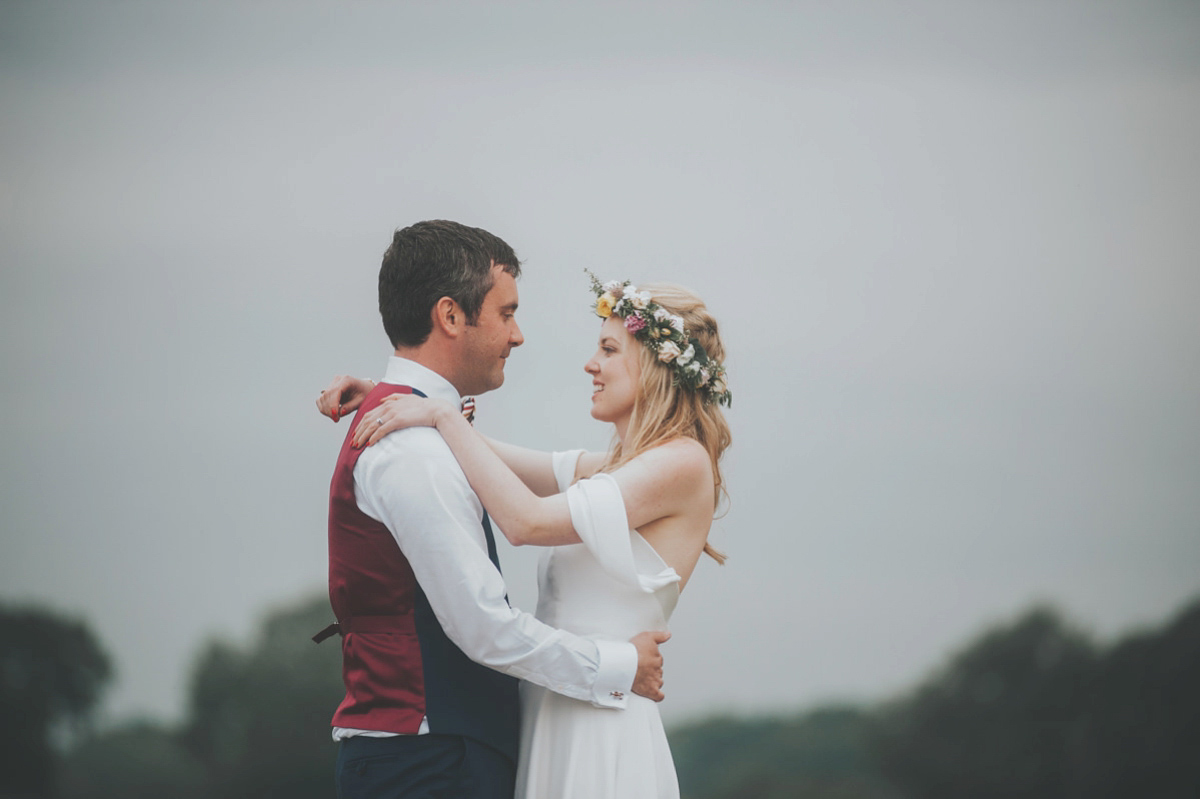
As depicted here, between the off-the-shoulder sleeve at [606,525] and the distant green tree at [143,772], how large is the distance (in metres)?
3.77

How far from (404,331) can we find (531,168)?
10.5 ft

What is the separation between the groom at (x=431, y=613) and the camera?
6.46 feet

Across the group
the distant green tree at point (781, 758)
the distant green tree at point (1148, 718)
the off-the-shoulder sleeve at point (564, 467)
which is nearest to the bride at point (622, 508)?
the off-the-shoulder sleeve at point (564, 467)

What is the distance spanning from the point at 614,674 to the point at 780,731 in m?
3.26

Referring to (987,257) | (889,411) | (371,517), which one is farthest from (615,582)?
(987,257)

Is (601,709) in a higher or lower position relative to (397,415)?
lower

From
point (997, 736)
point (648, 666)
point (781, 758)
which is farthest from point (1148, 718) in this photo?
point (648, 666)

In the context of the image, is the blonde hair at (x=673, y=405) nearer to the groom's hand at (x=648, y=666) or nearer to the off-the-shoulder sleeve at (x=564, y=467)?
the off-the-shoulder sleeve at (x=564, y=467)

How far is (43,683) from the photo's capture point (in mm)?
5148

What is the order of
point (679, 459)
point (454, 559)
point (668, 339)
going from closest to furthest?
point (454, 559), point (679, 459), point (668, 339)

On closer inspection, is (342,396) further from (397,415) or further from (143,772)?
(143,772)

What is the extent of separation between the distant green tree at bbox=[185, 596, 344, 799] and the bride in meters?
3.04

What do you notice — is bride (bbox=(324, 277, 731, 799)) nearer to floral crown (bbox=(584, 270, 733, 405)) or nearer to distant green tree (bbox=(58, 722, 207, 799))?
floral crown (bbox=(584, 270, 733, 405))

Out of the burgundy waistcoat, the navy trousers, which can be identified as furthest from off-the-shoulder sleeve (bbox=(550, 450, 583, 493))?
the navy trousers
